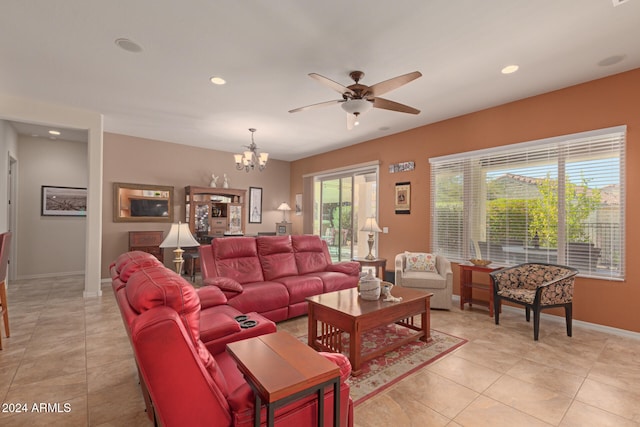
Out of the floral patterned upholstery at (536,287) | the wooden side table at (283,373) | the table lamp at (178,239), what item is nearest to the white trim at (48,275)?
the table lamp at (178,239)

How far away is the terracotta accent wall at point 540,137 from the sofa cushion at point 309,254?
1743 mm

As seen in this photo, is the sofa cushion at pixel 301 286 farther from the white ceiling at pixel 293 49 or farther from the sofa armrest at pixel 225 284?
the white ceiling at pixel 293 49

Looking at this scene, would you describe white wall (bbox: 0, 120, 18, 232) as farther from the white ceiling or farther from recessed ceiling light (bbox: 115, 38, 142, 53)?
recessed ceiling light (bbox: 115, 38, 142, 53)

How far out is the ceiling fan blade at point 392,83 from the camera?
2477 mm

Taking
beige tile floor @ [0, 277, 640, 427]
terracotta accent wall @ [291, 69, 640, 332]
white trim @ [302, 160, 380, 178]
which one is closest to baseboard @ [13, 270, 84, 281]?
beige tile floor @ [0, 277, 640, 427]

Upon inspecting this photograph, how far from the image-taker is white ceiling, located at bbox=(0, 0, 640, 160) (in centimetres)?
231

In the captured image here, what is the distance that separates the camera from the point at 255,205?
7.71m

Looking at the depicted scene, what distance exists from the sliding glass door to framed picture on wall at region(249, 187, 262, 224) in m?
1.45

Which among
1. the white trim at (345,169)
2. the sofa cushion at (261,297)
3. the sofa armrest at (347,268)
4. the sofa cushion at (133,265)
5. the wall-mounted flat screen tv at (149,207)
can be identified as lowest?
the sofa cushion at (261,297)

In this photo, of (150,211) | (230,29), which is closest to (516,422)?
(230,29)

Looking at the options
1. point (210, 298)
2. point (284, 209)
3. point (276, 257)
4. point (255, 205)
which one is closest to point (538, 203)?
point (276, 257)

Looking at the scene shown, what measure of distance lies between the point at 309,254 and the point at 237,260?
1.11 meters

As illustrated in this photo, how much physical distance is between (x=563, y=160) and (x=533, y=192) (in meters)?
0.49

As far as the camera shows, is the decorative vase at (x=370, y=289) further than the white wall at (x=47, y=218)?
No
